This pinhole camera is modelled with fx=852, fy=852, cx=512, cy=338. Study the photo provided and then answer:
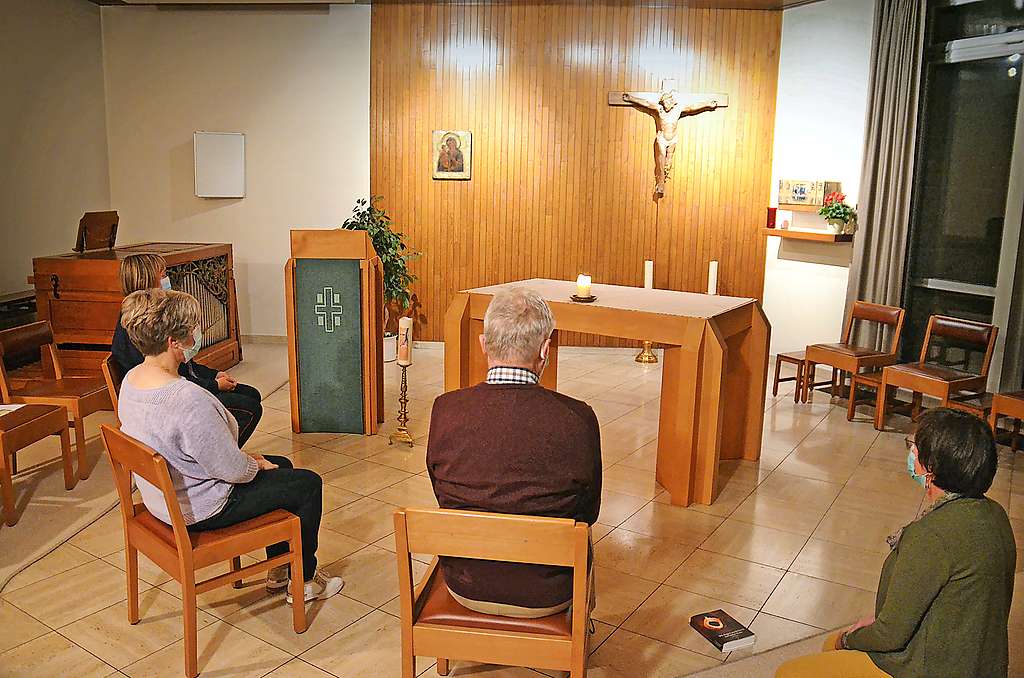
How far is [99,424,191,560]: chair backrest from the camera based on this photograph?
100 inches

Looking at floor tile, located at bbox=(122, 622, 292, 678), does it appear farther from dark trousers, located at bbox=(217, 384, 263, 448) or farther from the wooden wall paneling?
the wooden wall paneling

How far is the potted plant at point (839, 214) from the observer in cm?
689

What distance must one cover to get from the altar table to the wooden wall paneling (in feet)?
8.79

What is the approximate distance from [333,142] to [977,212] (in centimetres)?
533

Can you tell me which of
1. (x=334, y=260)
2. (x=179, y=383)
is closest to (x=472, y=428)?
(x=179, y=383)

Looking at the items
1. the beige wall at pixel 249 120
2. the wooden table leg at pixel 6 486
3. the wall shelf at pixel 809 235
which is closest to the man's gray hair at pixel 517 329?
the wooden table leg at pixel 6 486

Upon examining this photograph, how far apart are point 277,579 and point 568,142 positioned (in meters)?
5.42

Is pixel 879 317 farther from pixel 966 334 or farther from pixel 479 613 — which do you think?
pixel 479 613

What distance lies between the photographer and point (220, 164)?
789cm

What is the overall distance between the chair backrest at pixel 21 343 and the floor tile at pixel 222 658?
7.03 ft

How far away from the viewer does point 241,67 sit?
7.79 meters

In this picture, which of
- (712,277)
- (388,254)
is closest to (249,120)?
(388,254)

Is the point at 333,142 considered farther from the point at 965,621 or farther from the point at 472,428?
the point at 965,621

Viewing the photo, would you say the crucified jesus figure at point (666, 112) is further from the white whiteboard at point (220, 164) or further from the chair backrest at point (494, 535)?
the chair backrest at point (494, 535)
